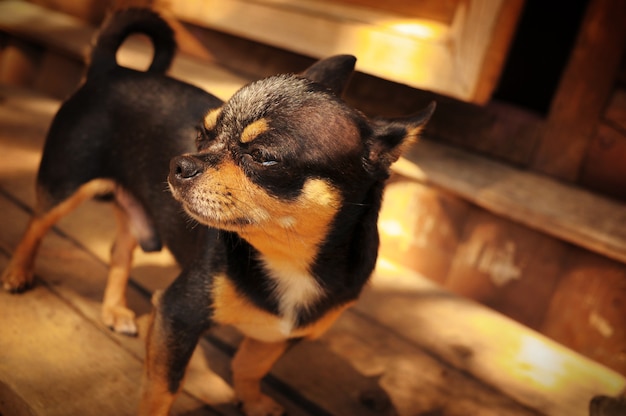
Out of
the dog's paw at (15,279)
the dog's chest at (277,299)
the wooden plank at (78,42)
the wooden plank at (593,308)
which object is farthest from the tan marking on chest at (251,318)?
the wooden plank at (78,42)

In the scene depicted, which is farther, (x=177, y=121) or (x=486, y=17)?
(x=486, y=17)

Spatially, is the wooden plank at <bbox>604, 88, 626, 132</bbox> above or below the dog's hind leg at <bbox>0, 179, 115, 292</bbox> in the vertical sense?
above

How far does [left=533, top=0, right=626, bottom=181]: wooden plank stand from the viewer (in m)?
3.11

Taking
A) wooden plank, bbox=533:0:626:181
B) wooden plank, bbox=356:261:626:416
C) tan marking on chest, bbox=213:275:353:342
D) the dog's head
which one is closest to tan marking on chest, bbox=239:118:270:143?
the dog's head

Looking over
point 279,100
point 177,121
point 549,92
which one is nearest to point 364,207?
point 279,100

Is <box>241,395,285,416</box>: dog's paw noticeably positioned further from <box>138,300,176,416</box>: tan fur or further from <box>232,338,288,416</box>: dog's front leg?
<box>138,300,176,416</box>: tan fur

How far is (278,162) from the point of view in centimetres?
157

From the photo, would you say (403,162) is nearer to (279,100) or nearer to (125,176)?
(125,176)

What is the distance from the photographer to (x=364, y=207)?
176 centimetres

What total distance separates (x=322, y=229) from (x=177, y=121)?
706 millimetres

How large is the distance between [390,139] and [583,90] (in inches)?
74.6

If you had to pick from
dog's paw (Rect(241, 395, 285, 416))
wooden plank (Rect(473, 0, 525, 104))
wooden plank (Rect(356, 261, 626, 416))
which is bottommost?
dog's paw (Rect(241, 395, 285, 416))

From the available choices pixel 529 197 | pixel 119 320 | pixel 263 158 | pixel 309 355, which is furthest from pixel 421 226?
pixel 263 158

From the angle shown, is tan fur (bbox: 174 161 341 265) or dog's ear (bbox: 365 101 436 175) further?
dog's ear (bbox: 365 101 436 175)
